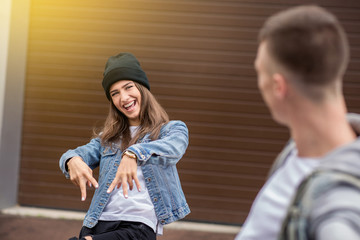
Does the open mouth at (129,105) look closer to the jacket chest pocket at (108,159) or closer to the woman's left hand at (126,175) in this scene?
the jacket chest pocket at (108,159)

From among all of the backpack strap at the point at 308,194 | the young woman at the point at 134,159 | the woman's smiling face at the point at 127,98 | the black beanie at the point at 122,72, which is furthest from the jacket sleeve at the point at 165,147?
the backpack strap at the point at 308,194

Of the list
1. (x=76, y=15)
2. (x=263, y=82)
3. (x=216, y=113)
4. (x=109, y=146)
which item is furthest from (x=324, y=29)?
(x=76, y=15)

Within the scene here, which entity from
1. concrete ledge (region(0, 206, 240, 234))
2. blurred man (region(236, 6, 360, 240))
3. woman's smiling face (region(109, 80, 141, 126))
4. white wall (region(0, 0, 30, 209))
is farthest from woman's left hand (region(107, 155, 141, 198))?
white wall (region(0, 0, 30, 209))

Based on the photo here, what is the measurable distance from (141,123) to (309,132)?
211cm

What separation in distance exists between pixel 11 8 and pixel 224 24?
2.86 meters

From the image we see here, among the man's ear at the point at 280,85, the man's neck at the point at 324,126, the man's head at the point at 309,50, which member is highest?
the man's head at the point at 309,50

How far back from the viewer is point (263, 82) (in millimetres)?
1407

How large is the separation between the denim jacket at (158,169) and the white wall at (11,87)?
3648mm

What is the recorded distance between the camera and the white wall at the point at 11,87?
6391mm

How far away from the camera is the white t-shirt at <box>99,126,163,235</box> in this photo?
299cm

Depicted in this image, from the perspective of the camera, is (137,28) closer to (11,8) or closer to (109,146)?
(11,8)

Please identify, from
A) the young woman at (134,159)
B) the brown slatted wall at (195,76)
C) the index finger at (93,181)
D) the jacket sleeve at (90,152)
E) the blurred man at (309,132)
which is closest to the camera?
the blurred man at (309,132)

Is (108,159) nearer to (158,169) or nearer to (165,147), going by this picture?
(158,169)

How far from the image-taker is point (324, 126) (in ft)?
4.34
